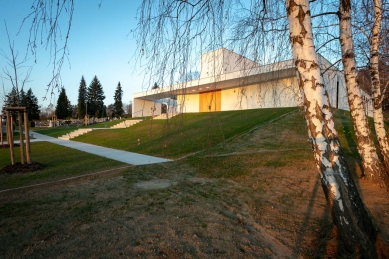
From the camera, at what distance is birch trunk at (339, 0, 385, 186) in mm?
4324

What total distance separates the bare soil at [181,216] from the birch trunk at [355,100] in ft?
1.37

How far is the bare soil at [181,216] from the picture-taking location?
2785 mm

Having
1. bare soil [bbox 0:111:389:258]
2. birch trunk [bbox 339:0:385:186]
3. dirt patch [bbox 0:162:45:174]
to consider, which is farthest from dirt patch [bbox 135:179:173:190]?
birch trunk [bbox 339:0:385:186]

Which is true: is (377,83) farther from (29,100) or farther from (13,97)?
(29,100)

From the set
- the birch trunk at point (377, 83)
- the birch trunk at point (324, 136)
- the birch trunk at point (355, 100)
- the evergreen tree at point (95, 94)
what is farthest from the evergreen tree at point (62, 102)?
the birch trunk at point (377, 83)

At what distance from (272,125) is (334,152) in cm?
1118

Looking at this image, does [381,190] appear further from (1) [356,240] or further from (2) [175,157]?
(2) [175,157]

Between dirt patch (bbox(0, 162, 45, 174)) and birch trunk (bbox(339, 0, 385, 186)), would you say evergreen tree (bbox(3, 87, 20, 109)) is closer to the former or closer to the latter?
dirt patch (bbox(0, 162, 45, 174))

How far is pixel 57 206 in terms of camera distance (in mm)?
4125

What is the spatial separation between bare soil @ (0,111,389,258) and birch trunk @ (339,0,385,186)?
1.37 feet

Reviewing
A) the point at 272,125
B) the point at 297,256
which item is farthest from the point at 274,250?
the point at 272,125

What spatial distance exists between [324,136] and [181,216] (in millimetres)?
2467

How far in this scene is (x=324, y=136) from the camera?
2.43m

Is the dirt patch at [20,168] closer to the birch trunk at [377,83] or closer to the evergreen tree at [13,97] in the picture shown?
the evergreen tree at [13,97]
